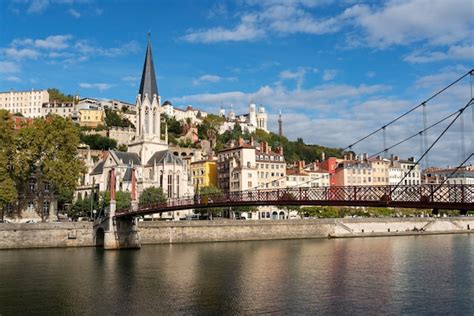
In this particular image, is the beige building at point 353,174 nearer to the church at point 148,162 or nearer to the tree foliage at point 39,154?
the church at point 148,162

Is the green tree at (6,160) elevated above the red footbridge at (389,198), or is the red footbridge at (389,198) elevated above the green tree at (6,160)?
the green tree at (6,160)

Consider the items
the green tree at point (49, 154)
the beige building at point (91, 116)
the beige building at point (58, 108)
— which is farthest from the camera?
the beige building at point (58, 108)

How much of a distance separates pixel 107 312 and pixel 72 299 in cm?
295

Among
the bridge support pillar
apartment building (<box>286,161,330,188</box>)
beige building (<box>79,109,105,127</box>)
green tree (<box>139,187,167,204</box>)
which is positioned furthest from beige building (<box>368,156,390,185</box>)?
beige building (<box>79,109,105,127</box>)

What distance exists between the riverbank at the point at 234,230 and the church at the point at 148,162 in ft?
44.5

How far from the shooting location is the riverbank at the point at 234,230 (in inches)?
1657

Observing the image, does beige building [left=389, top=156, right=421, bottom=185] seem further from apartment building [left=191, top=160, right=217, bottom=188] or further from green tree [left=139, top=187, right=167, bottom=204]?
green tree [left=139, top=187, right=167, bottom=204]

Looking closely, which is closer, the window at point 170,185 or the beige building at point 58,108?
the window at point 170,185

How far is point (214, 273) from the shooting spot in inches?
1177

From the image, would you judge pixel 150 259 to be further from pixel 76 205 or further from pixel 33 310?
pixel 76 205

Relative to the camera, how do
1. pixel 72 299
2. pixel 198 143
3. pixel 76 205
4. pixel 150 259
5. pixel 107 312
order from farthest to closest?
pixel 198 143
pixel 76 205
pixel 150 259
pixel 72 299
pixel 107 312

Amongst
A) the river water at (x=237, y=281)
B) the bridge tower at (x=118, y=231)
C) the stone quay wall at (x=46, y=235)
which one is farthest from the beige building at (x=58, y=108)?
the river water at (x=237, y=281)

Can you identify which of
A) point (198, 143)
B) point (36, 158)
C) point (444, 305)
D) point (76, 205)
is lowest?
point (444, 305)

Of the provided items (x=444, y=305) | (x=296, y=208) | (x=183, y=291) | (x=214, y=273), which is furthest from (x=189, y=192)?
(x=444, y=305)
